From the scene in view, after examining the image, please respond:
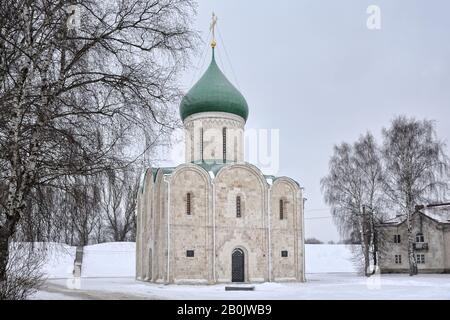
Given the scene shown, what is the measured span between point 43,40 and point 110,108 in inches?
60.5

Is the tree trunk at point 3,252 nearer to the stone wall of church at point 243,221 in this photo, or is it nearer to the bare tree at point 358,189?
the stone wall of church at point 243,221

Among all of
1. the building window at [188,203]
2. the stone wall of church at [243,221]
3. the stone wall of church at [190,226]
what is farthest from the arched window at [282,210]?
the building window at [188,203]

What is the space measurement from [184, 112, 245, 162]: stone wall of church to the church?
0.05 meters

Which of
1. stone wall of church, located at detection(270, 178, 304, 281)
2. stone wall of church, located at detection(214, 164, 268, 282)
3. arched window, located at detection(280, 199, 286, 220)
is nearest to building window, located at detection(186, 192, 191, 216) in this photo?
stone wall of church, located at detection(214, 164, 268, 282)

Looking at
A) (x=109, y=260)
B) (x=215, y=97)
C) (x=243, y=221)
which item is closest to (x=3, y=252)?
(x=243, y=221)

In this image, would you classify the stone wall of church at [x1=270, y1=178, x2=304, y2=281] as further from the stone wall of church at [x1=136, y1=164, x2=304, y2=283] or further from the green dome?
the green dome

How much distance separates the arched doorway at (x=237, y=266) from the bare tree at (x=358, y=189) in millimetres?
8406

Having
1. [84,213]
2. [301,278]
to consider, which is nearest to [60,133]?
[84,213]

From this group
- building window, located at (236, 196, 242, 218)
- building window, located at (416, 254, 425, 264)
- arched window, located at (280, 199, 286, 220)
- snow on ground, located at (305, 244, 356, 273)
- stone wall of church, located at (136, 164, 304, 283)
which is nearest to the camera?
stone wall of church, located at (136, 164, 304, 283)

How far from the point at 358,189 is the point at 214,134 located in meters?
9.13

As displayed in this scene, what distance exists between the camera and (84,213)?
29.7 ft

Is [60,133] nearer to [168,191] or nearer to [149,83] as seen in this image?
[149,83]

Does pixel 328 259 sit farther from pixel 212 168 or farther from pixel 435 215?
pixel 212 168

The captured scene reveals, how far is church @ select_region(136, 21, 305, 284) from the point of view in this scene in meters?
22.6
